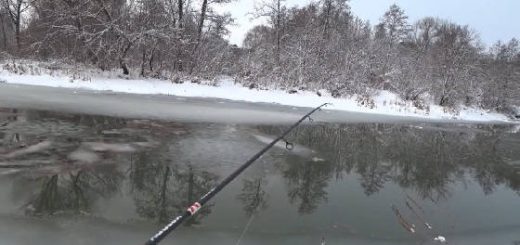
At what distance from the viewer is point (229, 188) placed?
6.21 metres

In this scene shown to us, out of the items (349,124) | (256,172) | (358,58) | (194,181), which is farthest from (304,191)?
(358,58)

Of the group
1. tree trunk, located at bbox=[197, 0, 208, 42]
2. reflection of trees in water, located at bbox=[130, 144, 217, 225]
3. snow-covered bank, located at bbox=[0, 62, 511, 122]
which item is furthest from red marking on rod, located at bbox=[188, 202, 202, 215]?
tree trunk, located at bbox=[197, 0, 208, 42]

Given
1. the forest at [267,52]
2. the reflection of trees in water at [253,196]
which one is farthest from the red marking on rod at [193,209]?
the forest at [267,52]

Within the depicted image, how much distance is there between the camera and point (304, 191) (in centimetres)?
653

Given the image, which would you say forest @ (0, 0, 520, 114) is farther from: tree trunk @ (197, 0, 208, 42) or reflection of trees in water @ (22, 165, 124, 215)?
reflection of trees in water @ (22, 165, 124, 215)

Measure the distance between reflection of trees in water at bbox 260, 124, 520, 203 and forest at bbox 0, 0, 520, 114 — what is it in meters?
11.6

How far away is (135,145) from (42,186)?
284cm

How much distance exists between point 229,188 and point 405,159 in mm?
5206

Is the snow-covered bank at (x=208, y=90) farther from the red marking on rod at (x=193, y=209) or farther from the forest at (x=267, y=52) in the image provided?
the red marking on rod at (x=193, y=209)

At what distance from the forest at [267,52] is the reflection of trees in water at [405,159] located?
1156cm

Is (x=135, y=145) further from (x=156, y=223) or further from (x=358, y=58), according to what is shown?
(x=358, y=58)

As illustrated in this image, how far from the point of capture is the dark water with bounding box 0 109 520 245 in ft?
15.3

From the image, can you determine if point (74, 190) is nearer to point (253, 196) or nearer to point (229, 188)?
point (229, 188)

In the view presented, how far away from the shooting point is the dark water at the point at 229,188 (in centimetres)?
465
